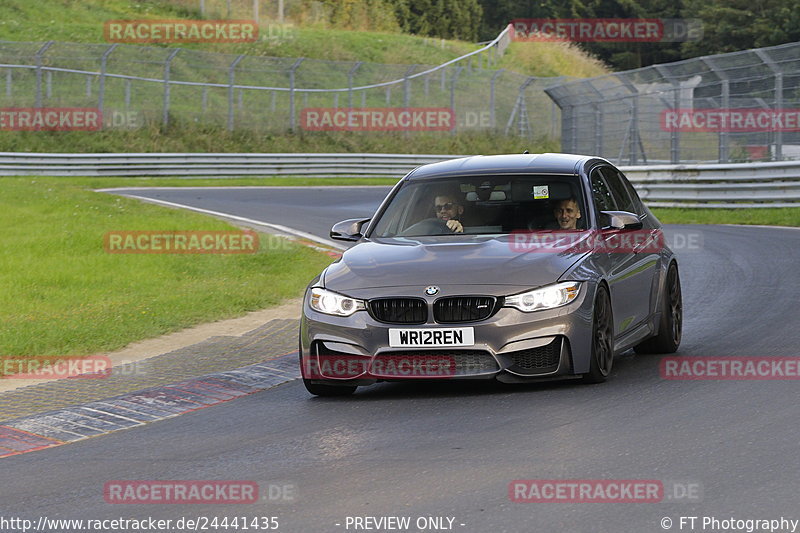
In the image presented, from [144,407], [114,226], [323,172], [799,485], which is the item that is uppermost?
[799,485]

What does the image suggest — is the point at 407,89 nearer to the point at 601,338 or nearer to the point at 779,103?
the point at 779,103

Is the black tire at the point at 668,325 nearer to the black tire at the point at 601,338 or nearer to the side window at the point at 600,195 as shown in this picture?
the side window at the point at 600,195

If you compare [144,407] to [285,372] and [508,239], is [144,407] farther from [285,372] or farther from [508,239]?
[508,239]

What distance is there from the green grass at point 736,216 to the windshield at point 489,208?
567 inches

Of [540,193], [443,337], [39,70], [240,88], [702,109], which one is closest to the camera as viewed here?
[443,337]

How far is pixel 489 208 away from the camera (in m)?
9.18

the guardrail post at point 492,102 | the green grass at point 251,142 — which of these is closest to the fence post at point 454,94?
the green grass at point 251,142

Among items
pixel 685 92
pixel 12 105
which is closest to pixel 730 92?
pixel 685 92

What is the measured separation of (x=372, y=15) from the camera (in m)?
76.6

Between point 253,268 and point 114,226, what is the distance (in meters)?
4.61

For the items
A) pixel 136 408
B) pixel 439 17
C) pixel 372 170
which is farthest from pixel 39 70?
pixel 439 17

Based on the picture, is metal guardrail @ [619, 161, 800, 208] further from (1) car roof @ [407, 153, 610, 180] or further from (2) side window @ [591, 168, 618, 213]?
(1) car roof @ [407, 153, 610, 180]

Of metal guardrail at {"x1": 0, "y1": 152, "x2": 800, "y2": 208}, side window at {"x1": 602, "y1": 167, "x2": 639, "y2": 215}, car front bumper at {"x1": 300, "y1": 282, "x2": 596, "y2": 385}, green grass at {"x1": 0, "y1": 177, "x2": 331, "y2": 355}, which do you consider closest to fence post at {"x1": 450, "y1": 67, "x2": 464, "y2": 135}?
metal guardrail at {"x1": 0, "y1": 152, "x2": 800, "y2": 208}

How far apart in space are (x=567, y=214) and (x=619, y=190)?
1210mm
